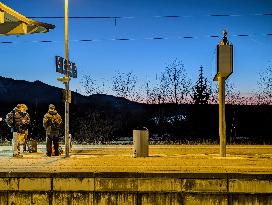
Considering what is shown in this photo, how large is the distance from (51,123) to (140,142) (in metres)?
3.27

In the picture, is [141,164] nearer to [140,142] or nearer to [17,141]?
[140,142]

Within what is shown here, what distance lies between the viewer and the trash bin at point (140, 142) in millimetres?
16672

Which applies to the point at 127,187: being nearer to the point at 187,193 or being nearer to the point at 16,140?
the point at 187,193

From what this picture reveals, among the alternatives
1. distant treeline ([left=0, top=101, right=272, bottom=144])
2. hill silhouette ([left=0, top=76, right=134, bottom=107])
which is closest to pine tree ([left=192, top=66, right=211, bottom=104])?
distant treeline ([left=0, top=101, right=272, bottom=144])

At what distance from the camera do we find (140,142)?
16.8 m

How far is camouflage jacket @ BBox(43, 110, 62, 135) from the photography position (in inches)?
693

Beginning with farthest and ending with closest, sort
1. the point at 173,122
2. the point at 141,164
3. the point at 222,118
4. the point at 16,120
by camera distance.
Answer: the point at 173,122 → the point at 16,120 → the point at 222,118 → the point at 141,164

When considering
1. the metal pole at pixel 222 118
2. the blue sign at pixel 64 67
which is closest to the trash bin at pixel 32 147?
the blue sign at pixel 64 67

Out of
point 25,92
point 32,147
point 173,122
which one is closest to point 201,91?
point 173,122

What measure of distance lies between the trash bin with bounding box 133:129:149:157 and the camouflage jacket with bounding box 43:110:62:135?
2.92 m

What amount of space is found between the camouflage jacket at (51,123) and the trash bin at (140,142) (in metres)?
2.92

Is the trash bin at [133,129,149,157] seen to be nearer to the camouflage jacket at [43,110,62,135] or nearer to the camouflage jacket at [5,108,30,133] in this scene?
the camouflage jacket at [43,110,62,135]

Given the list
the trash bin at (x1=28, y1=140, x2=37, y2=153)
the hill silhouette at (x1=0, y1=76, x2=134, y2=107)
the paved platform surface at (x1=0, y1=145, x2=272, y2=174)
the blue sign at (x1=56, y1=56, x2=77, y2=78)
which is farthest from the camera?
the hill silhouette at (x1=0, y1=76, x2=134, y2=107)

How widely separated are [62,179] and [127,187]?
4.39 feet
